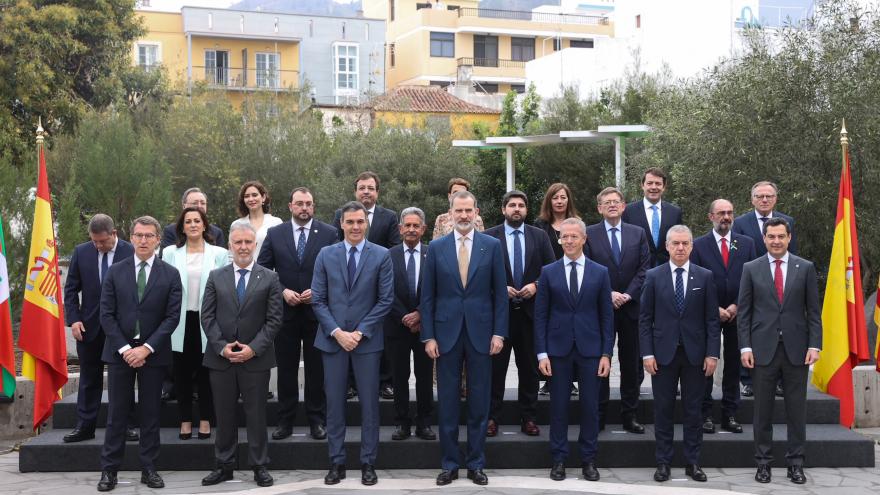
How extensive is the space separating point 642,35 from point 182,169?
13.4m

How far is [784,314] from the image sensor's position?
7723 mm

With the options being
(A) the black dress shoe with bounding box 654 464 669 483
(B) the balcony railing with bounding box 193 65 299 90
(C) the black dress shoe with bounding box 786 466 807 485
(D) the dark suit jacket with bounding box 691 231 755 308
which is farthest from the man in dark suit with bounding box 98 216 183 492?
(B) the balcony railing with bounding box 193 65 299 90

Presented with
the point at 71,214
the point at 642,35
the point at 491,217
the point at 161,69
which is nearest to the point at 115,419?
the point at 71,214

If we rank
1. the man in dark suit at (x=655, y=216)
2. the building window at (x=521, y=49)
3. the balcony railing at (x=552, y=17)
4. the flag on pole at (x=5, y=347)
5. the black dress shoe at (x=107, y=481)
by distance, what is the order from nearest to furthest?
the black dress shoe at (x=107, y=481), the man in dark suit at (x=655, y=216), the flag on pole at (x=5, y=347), the building window at (x=521, y=49), the balcony railing at (x=552, y=17)

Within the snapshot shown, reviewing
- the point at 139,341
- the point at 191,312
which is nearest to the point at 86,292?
the point at 191,312

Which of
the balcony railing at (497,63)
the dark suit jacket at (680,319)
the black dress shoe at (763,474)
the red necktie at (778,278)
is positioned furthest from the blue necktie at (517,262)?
the balcony railing at (497,63)

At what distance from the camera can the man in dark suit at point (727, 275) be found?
858cm

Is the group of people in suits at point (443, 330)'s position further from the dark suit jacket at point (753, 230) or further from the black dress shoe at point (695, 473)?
the dark suit jacket at point (753, 230)

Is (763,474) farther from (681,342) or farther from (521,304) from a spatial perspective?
(521,304)

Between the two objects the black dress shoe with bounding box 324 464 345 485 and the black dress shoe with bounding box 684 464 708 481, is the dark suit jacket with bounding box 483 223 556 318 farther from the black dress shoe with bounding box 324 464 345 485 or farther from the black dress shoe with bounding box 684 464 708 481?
the black dress shoe with bounding box 324 464 345 485

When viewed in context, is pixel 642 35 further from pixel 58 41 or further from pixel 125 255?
pixel 125 255

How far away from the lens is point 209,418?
8438 mm

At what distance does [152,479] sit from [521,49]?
55.1 metres

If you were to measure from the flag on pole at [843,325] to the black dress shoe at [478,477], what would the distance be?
345 cm
